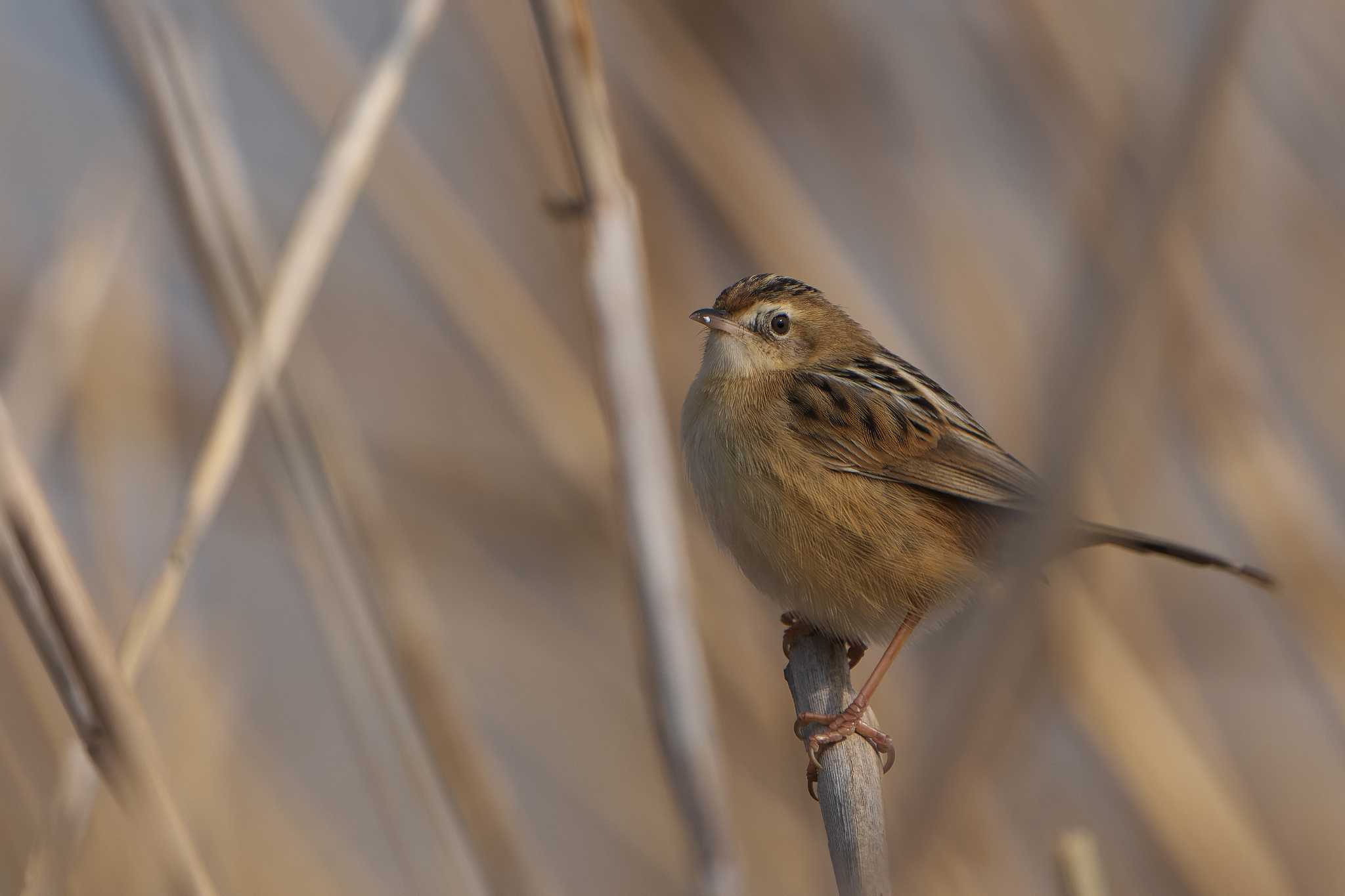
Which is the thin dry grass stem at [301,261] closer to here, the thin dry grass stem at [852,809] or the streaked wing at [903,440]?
the thin dry grass stem at [852,809]

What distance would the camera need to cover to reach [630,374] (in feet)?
5.16

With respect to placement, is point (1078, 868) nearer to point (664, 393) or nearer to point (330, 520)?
point (330, 520)

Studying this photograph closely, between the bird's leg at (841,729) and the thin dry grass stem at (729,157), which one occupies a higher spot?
the thin dry grass stem at (729,157)

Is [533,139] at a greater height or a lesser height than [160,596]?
greater

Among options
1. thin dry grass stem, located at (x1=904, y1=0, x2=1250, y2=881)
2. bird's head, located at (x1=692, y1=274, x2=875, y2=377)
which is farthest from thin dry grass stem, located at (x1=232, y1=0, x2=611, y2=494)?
thin dry grass stem, located at (x1=904, y1=0, x2=1250, y2=881)

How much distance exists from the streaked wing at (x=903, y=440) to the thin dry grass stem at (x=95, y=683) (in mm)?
1650

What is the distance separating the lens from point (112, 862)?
9.20 feet

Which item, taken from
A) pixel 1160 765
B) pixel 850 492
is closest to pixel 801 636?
pixel 850 492

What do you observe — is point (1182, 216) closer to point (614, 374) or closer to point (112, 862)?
point (614, 374)

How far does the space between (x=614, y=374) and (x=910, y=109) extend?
2.53 metres

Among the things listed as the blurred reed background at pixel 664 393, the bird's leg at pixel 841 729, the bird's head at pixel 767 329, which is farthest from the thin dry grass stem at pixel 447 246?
the bird's leg at pixel 841 729

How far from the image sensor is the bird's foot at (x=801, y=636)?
9.32 feet

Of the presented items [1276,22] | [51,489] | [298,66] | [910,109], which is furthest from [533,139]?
[1276,22]

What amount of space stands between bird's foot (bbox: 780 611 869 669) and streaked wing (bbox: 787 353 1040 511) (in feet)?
1.18
